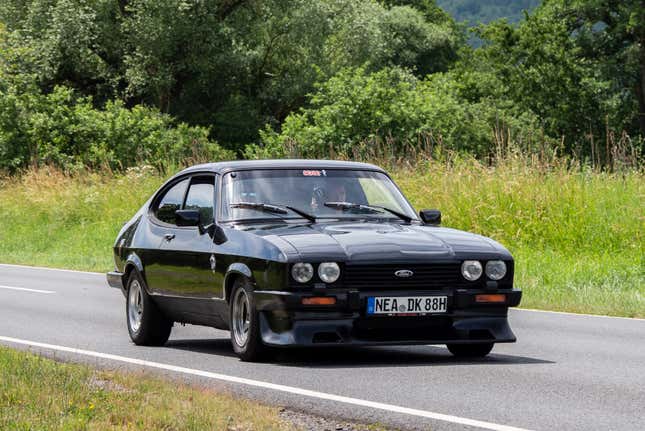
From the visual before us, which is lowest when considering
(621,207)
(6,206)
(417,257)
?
(6,206)

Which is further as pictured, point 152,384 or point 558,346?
point 558,346

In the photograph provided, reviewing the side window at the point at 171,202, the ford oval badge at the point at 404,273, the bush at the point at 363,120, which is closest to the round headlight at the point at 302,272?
the ford oval badge at the point at 404,273

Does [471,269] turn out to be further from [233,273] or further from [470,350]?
[233,273]

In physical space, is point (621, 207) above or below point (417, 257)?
below

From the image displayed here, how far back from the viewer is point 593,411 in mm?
7891

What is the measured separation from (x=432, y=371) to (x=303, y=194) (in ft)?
6.89

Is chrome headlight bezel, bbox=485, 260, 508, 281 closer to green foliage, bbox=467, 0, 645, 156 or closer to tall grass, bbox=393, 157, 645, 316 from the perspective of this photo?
tall grass, bbox=393, 157, 645, 316

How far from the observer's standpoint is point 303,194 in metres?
11.1

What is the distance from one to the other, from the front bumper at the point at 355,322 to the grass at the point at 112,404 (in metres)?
1.13

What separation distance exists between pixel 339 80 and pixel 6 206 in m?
10.0

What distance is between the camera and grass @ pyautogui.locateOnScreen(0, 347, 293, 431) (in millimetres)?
7121

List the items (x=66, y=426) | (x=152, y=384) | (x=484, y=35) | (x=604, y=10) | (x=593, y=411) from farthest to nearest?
(x=484, y=35)
(x=604, y=10)
(x=152, y=384)
(x=593, y=411)
(x=66, y=426)

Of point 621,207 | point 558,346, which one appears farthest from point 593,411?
point 621,207

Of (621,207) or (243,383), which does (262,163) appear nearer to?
(243,383)
